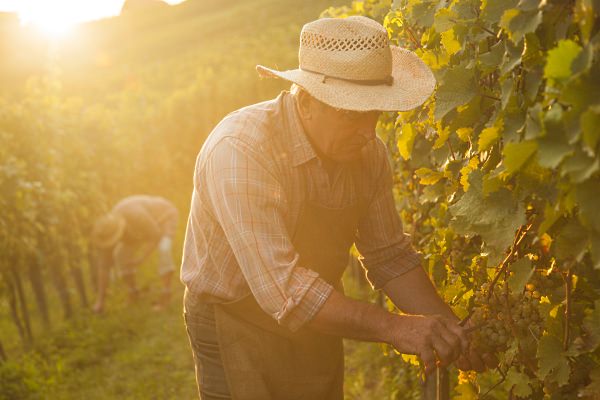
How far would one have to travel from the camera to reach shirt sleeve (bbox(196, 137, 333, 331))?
245 centimetres

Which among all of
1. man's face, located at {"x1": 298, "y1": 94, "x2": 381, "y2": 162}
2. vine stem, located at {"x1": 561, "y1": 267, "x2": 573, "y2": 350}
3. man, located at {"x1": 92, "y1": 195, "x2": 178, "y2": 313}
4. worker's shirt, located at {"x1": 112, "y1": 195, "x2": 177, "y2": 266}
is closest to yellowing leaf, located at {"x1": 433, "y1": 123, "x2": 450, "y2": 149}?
man's face, located at {"x1": 298, "y1": 94, "x2": 381, "y2": 162}

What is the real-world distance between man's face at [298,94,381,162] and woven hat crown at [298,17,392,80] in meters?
0.14

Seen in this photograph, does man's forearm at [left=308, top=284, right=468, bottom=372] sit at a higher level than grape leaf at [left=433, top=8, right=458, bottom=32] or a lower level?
lower

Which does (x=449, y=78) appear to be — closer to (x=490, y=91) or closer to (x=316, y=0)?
(x=490, y=91)

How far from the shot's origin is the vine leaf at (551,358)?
6.41 ft

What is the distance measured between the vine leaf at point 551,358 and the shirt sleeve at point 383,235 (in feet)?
3.70

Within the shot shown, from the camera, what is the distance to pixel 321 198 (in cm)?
295

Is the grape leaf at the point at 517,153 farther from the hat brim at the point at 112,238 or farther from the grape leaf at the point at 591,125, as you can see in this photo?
the hat brim at the point at 112,238

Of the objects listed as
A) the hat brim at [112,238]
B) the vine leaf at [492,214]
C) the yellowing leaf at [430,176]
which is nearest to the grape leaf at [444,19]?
the vine leaf at [492,214]

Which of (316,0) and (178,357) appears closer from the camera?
(316,0)

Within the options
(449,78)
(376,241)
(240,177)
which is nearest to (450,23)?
(449,78)

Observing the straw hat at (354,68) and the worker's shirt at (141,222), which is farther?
the worker's shirt at (141,222)

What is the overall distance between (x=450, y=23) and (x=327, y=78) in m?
0.51

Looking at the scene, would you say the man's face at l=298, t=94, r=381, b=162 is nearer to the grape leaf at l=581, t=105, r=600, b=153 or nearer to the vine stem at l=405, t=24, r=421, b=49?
the vine stem at l=405, t=24, r=421, b=49
